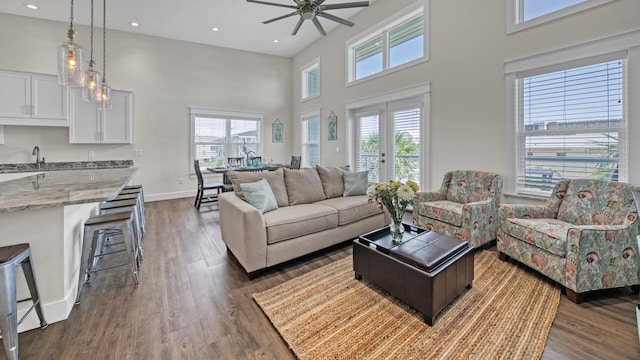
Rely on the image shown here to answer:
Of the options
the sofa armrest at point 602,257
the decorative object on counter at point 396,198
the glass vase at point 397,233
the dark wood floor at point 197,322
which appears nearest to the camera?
the dark wood floor at point 197,322

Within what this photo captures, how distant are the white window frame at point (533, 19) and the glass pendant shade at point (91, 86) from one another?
513 centimetres

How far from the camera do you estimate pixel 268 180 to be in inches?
130

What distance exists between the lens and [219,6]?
516 centimetres

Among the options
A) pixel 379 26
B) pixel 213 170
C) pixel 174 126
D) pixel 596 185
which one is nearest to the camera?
pixel 596 185

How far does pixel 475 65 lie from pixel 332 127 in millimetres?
3423

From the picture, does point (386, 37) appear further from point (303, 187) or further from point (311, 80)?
point (303, 187)

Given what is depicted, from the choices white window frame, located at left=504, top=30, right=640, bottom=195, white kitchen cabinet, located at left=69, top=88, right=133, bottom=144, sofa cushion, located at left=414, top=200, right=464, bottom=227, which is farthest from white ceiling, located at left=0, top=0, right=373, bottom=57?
sofa cushion, located at left=414, top=200, right=464, bottom=227

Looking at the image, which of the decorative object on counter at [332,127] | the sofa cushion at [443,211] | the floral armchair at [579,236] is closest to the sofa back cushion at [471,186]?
the sofa cushion at [443,211]

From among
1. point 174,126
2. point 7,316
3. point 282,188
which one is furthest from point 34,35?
point 7,316

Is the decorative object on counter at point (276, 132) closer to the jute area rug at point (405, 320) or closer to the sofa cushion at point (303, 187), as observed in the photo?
the sofa cushion at point (303, 187)

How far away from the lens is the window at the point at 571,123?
268 centimetres

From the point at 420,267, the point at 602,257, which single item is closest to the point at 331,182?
the point at 420,267

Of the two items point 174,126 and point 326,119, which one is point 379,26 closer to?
point 326,119

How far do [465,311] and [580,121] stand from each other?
2.50 m
